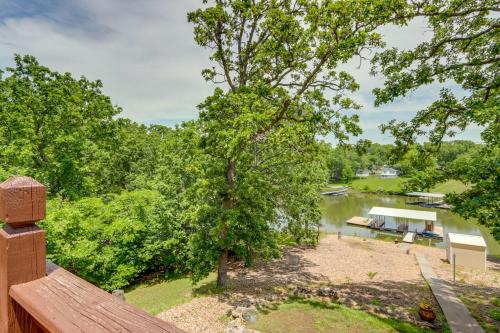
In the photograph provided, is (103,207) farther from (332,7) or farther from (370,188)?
(370,188)

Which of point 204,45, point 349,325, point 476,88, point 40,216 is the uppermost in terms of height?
point 204,45

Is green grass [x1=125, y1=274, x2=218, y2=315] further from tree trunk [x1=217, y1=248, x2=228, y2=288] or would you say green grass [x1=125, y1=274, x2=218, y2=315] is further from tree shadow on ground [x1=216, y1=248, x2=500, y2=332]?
tree shadow on ground [x1=216, y1=248, x2=500, y2=332]

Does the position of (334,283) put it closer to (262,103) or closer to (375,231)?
(262,103)

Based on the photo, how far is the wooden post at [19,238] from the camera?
1018 millimetres

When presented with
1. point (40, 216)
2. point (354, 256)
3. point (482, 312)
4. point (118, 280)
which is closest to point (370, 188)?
point (354, 256)

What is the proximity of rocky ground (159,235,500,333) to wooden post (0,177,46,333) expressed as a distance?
693 cm

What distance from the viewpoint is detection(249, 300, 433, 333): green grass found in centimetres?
A: 695

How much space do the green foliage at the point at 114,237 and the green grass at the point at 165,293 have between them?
Answer: 3.09 ft

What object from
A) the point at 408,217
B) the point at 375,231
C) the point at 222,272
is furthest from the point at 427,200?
the point at 222,272

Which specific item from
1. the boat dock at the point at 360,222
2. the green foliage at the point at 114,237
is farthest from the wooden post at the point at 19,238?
the boat dock at the point at 360,222

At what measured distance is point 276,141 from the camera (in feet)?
26.5

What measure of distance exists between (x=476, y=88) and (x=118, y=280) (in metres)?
14.5

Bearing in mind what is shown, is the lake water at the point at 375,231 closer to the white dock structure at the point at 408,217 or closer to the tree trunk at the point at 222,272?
the white dock structure at the point at 408,217

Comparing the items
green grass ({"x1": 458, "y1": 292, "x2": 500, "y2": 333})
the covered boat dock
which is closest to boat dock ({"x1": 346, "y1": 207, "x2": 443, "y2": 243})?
green grass ({"x1": 458, "y1": 292, "x2": 500, "y2": 333})
